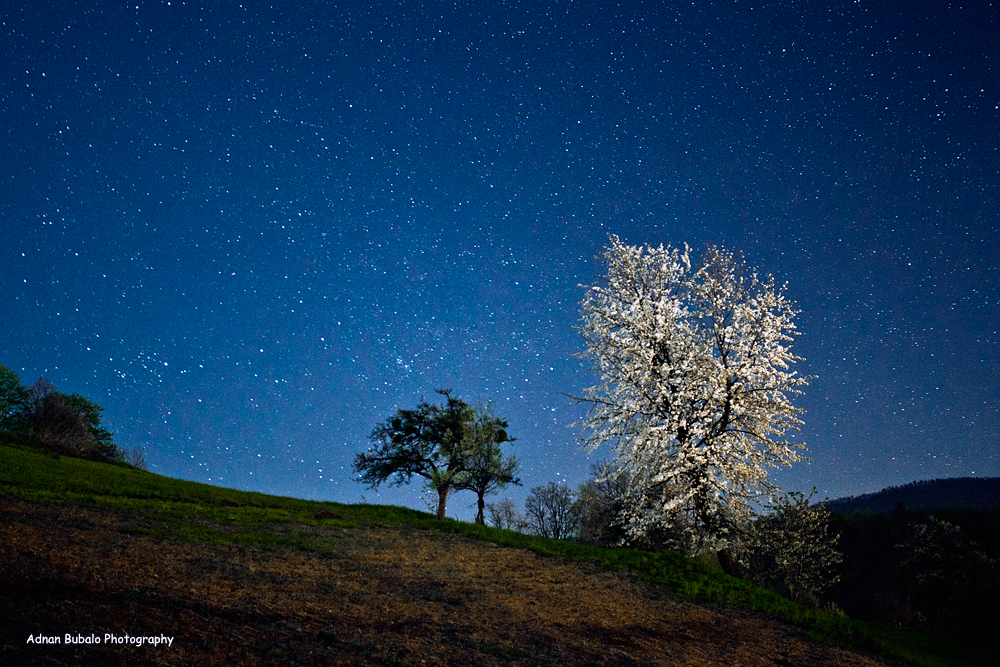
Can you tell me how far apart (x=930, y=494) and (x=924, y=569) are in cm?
10850

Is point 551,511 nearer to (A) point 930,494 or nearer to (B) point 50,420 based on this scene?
(B) point 50,420

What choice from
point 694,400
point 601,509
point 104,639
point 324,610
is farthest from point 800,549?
point 104,639

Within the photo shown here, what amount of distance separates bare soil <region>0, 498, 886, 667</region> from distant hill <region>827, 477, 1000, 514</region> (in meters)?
115

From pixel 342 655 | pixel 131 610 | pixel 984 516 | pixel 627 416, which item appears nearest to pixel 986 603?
pixel 984 516

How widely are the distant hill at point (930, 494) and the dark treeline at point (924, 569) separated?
5710 centimetres

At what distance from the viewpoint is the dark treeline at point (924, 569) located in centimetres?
3105

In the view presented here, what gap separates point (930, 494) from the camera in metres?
119

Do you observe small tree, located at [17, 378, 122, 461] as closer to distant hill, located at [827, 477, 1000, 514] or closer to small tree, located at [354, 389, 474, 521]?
small tree, located at [354, 389, 474, 521]

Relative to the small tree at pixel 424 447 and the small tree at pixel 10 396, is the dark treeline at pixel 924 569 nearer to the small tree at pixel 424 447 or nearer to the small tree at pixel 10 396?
the small tree at pixel 424 447

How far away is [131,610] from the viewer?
6.75m

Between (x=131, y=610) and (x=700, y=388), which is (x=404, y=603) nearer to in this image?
(x=131, y=610)

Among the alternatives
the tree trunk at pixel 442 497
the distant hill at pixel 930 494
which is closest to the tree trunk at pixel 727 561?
the tree trunk at pixel 442 497

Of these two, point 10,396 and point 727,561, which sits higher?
point 10,396

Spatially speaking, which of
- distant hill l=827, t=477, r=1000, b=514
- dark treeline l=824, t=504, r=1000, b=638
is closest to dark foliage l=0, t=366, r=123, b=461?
dark treeline l=824, t=504, r=1000, b=638
